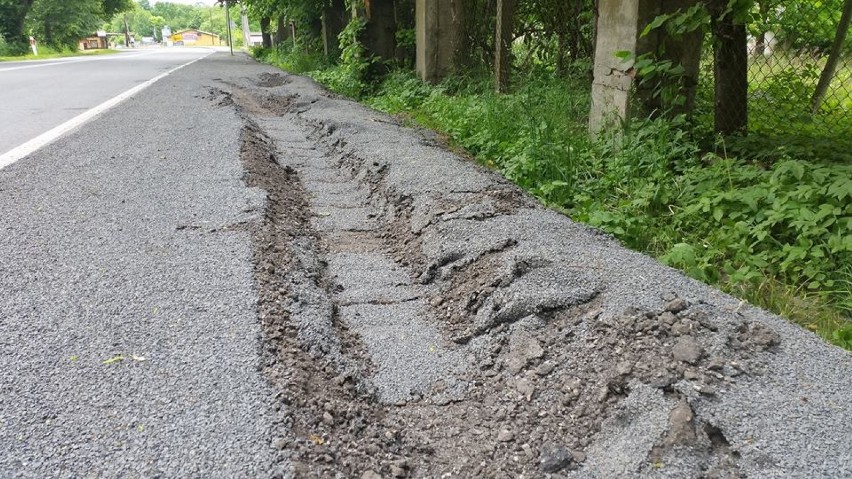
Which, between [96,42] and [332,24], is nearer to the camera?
[332,24]

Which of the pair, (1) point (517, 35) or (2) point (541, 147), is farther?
(1) point (517, 35)

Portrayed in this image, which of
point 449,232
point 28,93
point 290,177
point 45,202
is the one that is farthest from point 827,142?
point 28,93

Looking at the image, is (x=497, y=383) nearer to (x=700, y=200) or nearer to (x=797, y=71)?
(x=700, y=200)

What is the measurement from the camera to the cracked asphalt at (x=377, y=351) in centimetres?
165

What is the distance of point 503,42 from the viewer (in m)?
7.82

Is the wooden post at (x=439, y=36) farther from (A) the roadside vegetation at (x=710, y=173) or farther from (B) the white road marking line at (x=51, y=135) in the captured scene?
(B) the white road marking line at (x=51, y=135)

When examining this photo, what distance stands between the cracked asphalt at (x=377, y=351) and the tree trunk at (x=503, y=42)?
4247 mm

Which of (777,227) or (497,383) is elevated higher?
(777,227)

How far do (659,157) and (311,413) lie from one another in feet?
10.6

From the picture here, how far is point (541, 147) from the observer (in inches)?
190

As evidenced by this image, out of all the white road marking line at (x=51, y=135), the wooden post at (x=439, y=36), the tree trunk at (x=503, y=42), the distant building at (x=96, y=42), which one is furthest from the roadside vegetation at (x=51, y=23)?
the tree trunk at (x=503, y=42)

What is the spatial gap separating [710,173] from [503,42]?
454cm

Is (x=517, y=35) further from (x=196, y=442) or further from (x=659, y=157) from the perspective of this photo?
(x=196, y=442)

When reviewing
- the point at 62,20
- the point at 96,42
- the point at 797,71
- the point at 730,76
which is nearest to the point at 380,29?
the point at 797,71
